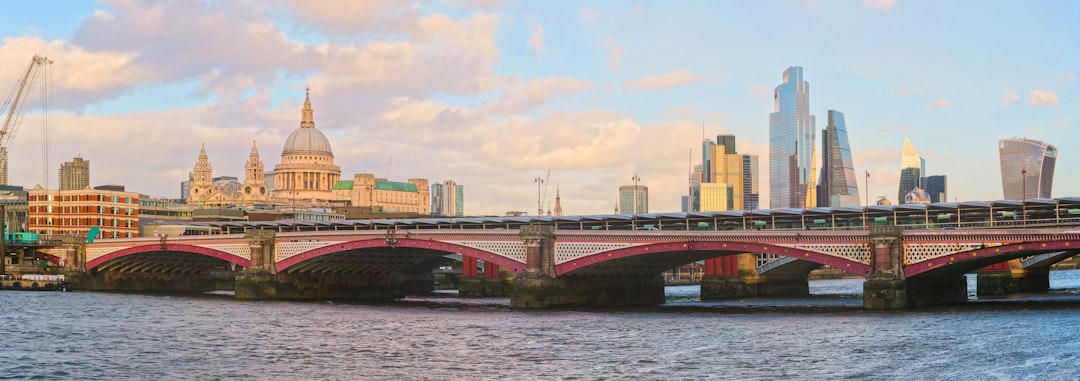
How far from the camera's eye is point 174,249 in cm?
15288

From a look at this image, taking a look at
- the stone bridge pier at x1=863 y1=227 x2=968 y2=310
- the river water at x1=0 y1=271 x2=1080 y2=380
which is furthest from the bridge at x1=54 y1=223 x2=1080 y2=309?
the river water at x1=0 y1=271 x2=1080 y2=380

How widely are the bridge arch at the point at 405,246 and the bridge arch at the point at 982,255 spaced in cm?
3591

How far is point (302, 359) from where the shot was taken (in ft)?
244

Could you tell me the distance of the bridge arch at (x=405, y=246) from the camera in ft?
395

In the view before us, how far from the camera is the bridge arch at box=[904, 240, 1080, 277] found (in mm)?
94250

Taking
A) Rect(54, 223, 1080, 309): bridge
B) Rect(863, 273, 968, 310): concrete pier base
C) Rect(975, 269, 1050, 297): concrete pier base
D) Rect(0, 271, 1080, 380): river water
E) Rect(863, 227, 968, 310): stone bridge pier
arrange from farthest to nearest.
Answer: Rect(975, 269, 1050, 297): concrete pier base → Rect(863, 273, 968, 310): concrete pier base → Rect(54, 223, 1080, 309): bridge → Rect(863, 227, 968, 310): stone bridge pier → Rect(0, 271, 1080, 380): river water

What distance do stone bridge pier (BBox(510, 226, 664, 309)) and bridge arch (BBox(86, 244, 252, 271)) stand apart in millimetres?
40259

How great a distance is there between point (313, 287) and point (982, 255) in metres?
76.4

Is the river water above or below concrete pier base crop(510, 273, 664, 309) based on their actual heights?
below

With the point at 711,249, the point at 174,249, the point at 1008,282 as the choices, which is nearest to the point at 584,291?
the point at 711,249

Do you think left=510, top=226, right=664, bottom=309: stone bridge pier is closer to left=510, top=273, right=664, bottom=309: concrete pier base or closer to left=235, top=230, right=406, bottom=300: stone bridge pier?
left=510, top=273, right=664, bottom=309: concrete pier base

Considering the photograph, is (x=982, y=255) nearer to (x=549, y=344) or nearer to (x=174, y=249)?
(x=549, y=344)

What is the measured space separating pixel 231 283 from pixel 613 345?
413ft

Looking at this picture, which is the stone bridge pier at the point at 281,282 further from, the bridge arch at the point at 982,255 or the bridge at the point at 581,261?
the bridge arch at the point at 982,255
